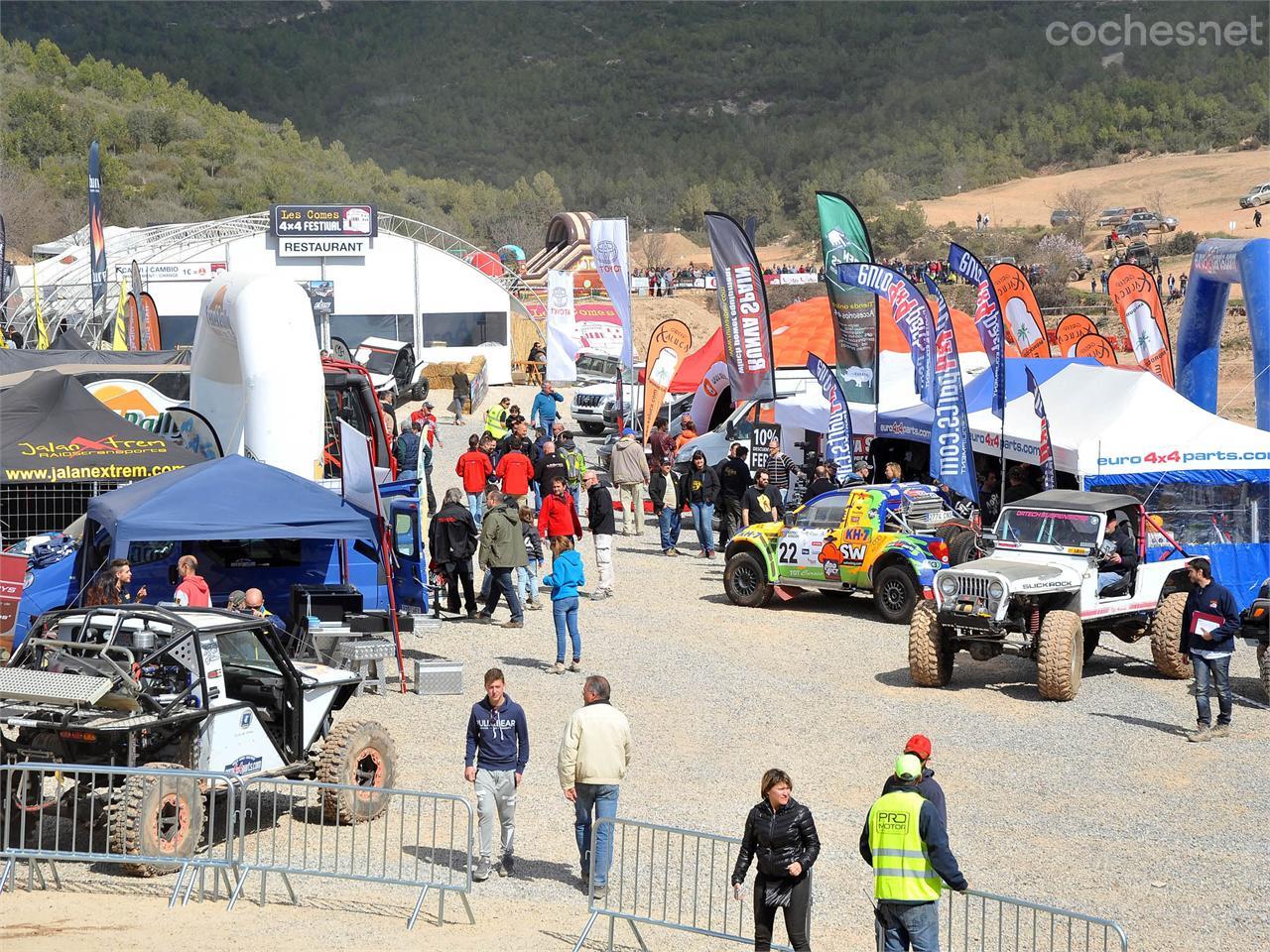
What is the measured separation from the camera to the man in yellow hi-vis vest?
7.64m

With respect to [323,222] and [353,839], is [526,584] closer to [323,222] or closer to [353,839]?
[353,839]

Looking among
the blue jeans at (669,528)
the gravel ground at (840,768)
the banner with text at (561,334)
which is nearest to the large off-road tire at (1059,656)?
the gravel ground at (840,768)

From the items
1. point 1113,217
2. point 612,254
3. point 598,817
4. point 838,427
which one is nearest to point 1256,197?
point 1113,217

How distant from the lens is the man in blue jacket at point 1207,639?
43.5 ft

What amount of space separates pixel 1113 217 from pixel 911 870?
8221cm

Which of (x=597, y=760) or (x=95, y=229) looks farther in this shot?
(x=95, y=229)

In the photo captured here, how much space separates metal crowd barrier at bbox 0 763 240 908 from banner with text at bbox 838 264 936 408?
13324 mm

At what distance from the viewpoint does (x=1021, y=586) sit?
1473 cm

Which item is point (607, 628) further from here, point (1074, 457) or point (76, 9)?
point (76, 9)

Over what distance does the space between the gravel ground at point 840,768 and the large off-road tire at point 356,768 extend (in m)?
0.78

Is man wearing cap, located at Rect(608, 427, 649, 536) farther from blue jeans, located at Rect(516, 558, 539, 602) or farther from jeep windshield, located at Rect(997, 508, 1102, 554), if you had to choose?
jeep windshield, located at Rect(997, 508, 1102, 554)

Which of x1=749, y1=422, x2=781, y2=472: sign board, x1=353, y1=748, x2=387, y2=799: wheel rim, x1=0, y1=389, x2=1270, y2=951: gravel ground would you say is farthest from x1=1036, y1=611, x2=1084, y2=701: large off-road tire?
x1=749, y1=422, x2=781, y2=472: sign board

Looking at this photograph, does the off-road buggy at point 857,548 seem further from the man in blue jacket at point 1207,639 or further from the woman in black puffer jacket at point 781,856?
the woman in black puffer jacket at point 781,856

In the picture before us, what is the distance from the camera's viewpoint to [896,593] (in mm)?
17797
